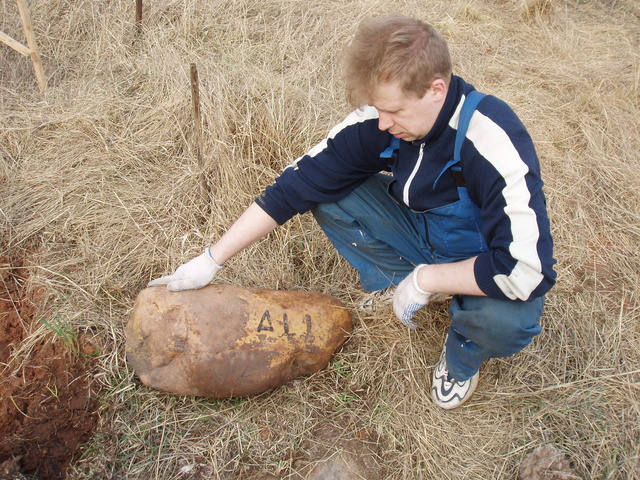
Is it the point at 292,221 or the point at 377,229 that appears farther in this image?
the point at 292,221

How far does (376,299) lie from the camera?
246 cm

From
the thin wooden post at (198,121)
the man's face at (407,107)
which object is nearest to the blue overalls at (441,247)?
the man's face at (407,107)

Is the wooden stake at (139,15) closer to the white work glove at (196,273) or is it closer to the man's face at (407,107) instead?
the white work glove at (196,273)

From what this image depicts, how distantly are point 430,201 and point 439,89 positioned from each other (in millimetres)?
428

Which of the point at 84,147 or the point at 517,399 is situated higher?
the point at 84,147

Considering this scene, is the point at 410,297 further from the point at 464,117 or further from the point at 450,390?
the point at 464,117

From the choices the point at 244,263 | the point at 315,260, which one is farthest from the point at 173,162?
the point at 315,260

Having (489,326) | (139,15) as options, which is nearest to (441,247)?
(489,326)

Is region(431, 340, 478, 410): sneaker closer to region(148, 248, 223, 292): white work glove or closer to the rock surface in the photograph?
the rock surface

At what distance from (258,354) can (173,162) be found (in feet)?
4.84

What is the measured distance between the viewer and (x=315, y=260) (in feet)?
8.94

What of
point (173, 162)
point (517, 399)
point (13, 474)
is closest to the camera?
point (13, 474)

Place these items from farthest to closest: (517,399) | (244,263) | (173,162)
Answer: (173,162) < (244,263) < (517,399)

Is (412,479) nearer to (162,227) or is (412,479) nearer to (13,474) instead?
(13,474)
